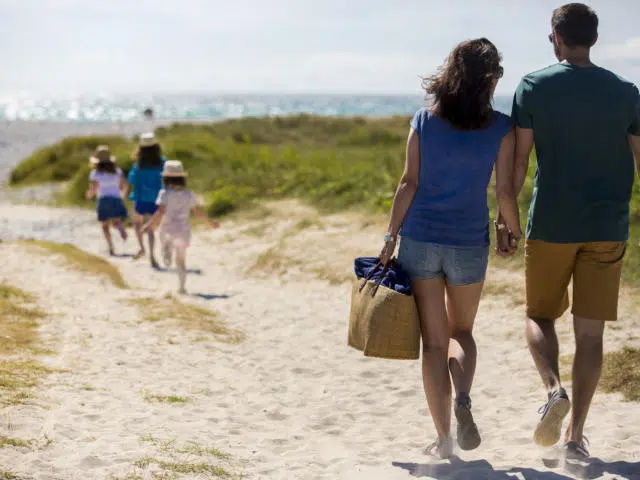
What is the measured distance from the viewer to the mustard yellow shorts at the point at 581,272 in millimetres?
4438

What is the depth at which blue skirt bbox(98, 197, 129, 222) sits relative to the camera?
13.9 metres

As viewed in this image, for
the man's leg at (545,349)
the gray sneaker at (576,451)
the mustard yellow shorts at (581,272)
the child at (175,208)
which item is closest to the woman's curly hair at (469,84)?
the mustard yellow shorts at (581,272)

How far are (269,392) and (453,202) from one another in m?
2.93

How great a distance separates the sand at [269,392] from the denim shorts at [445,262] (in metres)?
1.08

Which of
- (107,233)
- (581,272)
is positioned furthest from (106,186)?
(581,272)

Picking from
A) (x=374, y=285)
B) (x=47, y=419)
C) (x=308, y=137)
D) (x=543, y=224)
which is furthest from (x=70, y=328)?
(x=308, y=137)

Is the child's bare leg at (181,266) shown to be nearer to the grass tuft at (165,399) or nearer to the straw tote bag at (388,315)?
the grass tuft at (165,399)

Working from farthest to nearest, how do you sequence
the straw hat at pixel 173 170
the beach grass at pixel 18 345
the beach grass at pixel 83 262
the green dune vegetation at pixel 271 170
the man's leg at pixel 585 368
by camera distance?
the green dune vegetation at pixel 271 170
the beach grass at pixel 83 262
the straw hat at pixel 173 170
the beach grass at pixel 18 345
the man's leg at pixel 585 368

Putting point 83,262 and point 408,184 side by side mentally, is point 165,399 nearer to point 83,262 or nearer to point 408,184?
point 408,184

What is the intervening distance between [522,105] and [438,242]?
82cm

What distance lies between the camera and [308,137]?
3647 centimetres

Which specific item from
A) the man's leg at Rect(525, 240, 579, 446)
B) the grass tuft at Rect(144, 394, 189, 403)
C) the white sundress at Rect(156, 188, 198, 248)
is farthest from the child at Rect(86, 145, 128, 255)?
the man's leg at Rect(525, 240, 579, 446)

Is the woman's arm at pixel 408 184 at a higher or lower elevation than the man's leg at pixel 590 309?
higher

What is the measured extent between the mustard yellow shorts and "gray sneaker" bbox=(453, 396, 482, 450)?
0.73 metres
